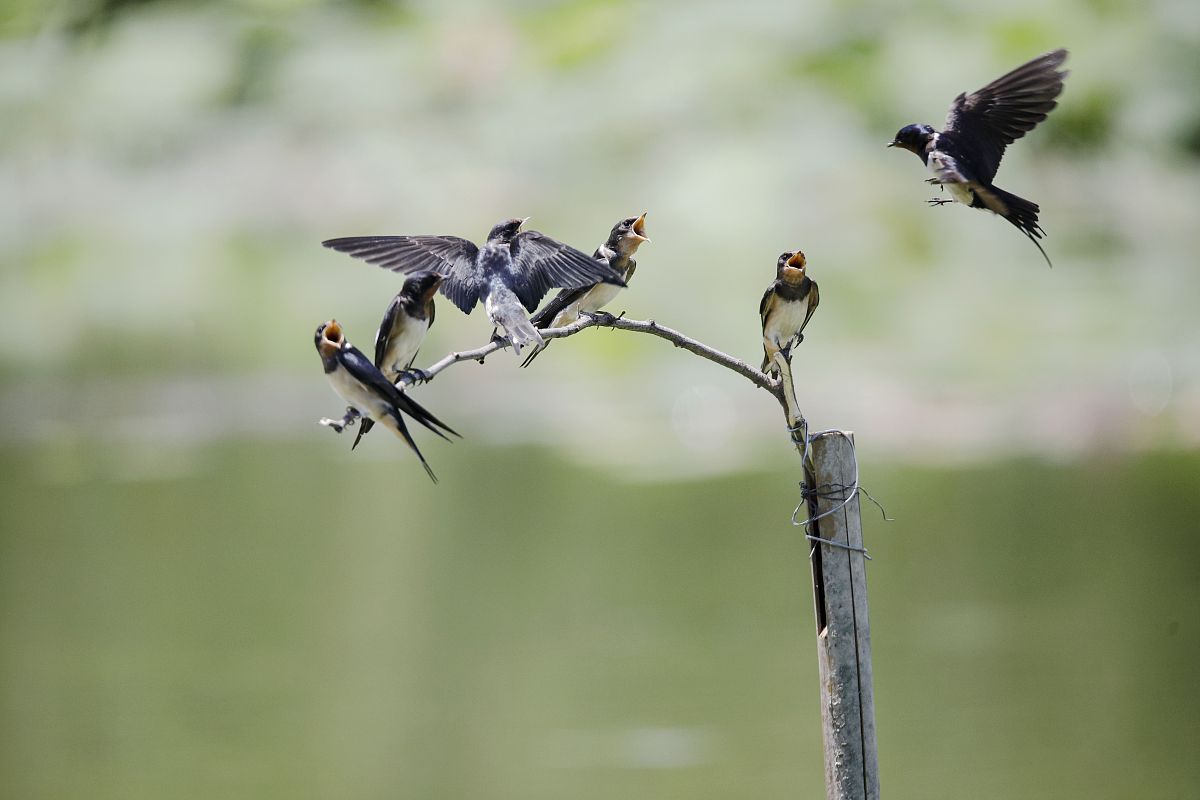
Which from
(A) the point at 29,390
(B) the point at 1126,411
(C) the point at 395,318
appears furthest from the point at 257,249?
(C) the point at 395,318

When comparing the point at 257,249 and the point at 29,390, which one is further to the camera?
the point at 257,249

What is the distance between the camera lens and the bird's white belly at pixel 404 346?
5.61m

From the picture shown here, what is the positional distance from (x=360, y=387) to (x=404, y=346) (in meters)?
0.57

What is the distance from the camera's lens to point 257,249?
191 feet

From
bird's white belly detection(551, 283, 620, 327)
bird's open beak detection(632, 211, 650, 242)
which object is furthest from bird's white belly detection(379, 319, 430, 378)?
bird's open beak detection(632, 211, 650, 242)

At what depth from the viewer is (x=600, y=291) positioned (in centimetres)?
651

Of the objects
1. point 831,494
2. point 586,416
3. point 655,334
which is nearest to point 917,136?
point 655,334

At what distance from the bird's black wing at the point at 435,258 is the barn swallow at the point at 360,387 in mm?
349

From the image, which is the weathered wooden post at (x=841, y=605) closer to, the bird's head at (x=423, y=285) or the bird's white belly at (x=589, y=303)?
the bird's white belly at (x=589, y=303)

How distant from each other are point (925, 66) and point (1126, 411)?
2653 centimetres

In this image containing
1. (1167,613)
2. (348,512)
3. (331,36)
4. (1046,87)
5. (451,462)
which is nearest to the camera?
(1046,87)

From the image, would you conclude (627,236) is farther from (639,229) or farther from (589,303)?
(589,303)

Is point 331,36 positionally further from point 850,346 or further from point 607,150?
point 850,346

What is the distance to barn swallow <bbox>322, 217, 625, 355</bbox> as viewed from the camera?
5566mm
